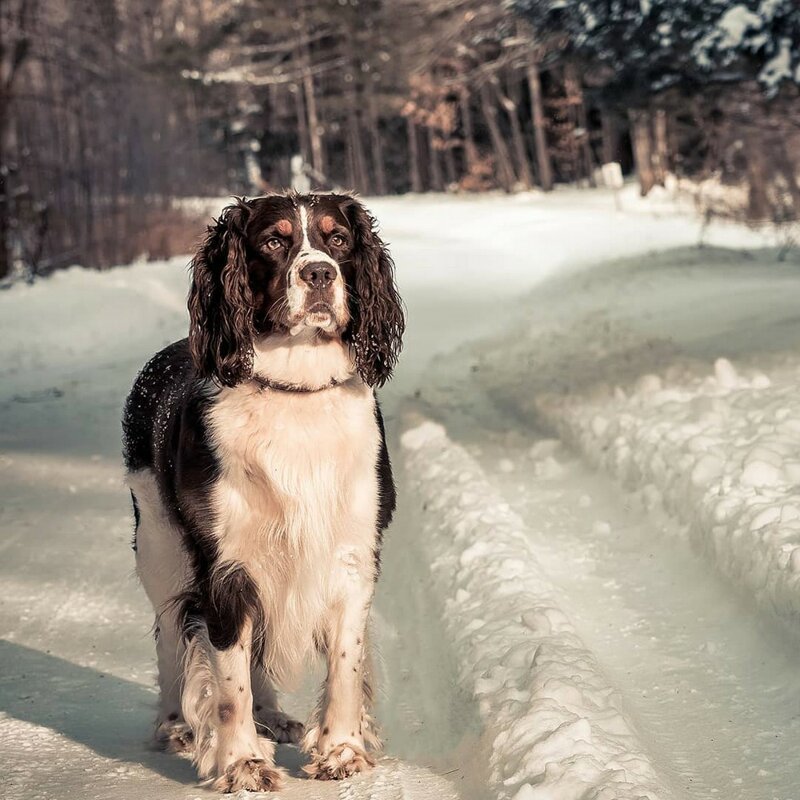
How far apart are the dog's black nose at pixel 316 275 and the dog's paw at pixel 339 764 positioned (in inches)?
64.7

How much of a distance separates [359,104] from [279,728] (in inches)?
1965

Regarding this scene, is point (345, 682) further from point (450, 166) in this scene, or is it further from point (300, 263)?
point (450, 166)

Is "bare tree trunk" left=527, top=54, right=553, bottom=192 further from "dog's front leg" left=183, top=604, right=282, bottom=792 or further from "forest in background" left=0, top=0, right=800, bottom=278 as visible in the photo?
"dog's front leg" left=183, top=604, right=282, bottom=792

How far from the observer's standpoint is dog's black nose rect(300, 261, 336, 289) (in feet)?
14.5

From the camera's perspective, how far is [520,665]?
5.14 m

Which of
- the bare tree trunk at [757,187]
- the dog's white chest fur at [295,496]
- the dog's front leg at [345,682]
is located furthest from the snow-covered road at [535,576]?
the bare tree trunk at [757,187]

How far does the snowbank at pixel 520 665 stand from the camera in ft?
13.0

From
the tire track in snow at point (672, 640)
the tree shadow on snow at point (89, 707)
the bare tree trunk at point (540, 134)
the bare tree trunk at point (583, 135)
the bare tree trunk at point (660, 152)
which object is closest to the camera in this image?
the tire track in snow at point (672, 640)

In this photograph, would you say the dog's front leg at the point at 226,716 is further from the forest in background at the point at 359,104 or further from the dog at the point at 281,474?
the forest in background at the point at 359,104

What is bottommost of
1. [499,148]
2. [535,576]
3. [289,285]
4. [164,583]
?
[535,576]

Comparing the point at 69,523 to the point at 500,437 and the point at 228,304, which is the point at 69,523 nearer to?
the point at 500,437

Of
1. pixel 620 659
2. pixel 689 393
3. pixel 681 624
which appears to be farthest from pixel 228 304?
pixel 689 393

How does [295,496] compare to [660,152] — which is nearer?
[295,496]

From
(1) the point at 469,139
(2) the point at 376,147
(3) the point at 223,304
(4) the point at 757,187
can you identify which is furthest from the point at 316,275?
(2) the point at 376,147
